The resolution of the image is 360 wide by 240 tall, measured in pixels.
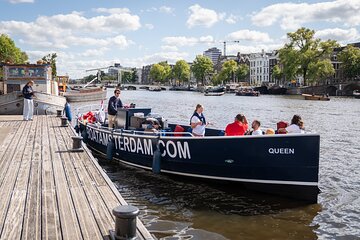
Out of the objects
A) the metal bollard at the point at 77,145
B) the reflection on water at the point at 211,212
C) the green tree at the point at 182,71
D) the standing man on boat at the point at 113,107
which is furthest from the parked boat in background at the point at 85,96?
the green tree at the point at 182,71

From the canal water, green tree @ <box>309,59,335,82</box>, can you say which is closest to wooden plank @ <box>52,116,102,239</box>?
the canal water

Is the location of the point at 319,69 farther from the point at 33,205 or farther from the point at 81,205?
the point at 33,205

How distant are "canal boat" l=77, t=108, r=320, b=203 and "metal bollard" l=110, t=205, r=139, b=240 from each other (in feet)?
16.4

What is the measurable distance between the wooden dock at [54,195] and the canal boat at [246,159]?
219 centimetres

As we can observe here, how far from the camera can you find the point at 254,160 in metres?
9.61

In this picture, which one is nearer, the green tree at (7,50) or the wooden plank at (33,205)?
the wooden plank at (33,205)

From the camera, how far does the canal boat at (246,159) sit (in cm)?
920

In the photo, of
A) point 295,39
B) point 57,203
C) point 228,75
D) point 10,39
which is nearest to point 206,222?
point 57,203

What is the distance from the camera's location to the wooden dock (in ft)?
19.0

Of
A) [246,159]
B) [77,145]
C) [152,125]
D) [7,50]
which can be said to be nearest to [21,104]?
[77,145]

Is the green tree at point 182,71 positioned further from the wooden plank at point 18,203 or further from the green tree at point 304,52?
the wooden plank at point 18,203

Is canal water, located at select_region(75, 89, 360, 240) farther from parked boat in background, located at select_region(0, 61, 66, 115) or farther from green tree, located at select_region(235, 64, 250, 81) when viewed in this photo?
green tree, located at select_region(235, 64, 250, 81)

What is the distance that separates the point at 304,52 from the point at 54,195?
306 feet

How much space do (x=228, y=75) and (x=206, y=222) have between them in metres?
133
